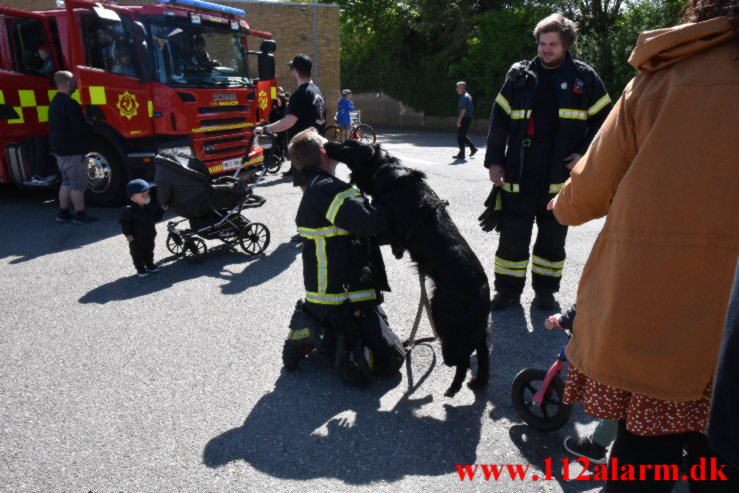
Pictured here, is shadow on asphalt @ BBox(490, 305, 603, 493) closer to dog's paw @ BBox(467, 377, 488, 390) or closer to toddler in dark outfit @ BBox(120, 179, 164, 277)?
dog's paw @ BBox(467, 377, 488, 390)

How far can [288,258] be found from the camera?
5711 millimetres

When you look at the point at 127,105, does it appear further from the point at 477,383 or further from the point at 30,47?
the point at 477,383

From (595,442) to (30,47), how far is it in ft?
30.8

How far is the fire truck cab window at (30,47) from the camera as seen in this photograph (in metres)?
8.15

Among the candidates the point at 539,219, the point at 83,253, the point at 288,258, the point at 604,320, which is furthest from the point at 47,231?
the point at 604,320

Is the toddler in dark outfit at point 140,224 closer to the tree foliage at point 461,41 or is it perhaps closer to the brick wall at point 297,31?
the brick wall at point 297,31

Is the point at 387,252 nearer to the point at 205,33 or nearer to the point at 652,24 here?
the point at 205,33

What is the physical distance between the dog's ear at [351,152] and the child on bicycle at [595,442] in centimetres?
138

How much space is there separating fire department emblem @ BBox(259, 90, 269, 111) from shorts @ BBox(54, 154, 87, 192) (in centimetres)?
325

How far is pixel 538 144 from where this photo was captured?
3.91 m

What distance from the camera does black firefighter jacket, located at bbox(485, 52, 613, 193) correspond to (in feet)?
12.4

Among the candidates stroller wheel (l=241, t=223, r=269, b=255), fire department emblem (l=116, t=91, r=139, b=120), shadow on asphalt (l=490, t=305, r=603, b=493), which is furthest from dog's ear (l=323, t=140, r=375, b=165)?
fire department emblem (l=116, t=91, r=139, b=120)

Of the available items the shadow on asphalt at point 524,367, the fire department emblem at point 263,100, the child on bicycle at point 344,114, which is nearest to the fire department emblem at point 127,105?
the fire department emblem at point 263,100

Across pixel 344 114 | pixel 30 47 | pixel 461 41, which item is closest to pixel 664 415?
pixel 30 47
